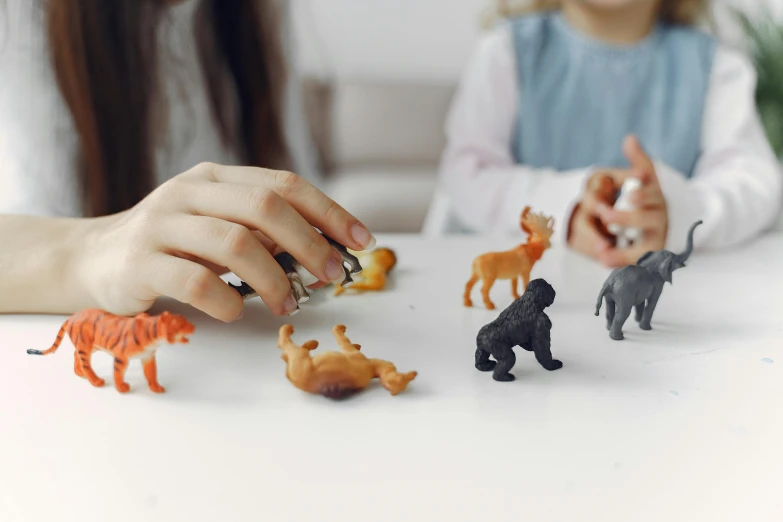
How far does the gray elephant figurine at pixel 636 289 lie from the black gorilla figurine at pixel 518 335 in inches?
2.9

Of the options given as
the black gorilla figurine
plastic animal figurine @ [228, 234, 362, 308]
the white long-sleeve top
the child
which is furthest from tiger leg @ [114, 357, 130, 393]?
the child

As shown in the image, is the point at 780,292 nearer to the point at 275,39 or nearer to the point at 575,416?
the point at 575,416

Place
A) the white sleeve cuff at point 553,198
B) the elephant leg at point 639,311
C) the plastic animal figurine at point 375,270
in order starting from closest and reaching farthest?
the elephant leg at point 639,311, the plastic animal figurine at point 375,270, the white sleeve cuff at point 553,198

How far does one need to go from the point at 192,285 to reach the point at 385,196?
3.73 ft

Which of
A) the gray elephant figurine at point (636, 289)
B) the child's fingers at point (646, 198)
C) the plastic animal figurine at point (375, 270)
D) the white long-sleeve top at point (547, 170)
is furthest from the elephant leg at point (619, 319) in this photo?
the white long-sleeve top at point (547, 170)

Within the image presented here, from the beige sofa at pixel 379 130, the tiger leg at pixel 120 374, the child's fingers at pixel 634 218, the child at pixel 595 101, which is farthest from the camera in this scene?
the beige sofa at pixel 379 130

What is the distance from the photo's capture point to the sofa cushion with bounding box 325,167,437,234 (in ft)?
4.93

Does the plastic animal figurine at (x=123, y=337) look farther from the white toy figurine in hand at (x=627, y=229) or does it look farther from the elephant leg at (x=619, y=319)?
the white toy figurine in hand at (x=627, y=229)

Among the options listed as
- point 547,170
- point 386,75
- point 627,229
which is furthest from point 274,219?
point 386,75

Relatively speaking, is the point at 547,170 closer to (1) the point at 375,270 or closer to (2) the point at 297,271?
(1) the point at 375,270

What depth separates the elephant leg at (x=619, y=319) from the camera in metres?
0.48

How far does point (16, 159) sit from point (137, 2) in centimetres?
31

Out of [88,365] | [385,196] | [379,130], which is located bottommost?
[385,196]

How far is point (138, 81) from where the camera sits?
3.08 ft
